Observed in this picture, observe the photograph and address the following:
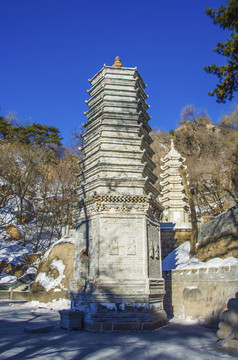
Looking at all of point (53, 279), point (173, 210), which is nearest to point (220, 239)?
point (173, 210)

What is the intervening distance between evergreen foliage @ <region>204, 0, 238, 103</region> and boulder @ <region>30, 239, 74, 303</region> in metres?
12.6

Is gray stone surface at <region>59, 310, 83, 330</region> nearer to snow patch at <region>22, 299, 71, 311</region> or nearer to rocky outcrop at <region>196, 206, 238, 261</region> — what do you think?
snow patch at <region>22, 299, 71, 311</region>

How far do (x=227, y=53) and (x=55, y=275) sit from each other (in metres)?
14.4

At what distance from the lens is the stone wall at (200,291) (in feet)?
36.4

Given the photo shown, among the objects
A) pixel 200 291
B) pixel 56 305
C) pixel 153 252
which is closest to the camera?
pixel 153 252

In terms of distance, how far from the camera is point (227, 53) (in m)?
8.61

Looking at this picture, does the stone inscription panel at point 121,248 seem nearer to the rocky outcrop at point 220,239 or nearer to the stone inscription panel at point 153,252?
the stone inscription panel at point 153,252

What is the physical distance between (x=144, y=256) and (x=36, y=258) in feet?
60.1

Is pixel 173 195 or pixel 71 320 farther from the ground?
pixel 173 195

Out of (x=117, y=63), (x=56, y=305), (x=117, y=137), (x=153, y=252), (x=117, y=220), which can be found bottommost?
(x=56, y=305)

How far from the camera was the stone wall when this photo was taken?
36.4ft

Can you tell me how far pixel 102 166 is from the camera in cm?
1245

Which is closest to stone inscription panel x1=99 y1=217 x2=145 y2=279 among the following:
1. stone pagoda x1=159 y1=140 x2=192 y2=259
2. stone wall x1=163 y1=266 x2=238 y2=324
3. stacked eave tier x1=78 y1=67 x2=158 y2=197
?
stacked eave tier x1=78 y1=67 x2=158 y2=197

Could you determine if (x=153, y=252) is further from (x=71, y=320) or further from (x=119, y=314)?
(x=71, y=320)
